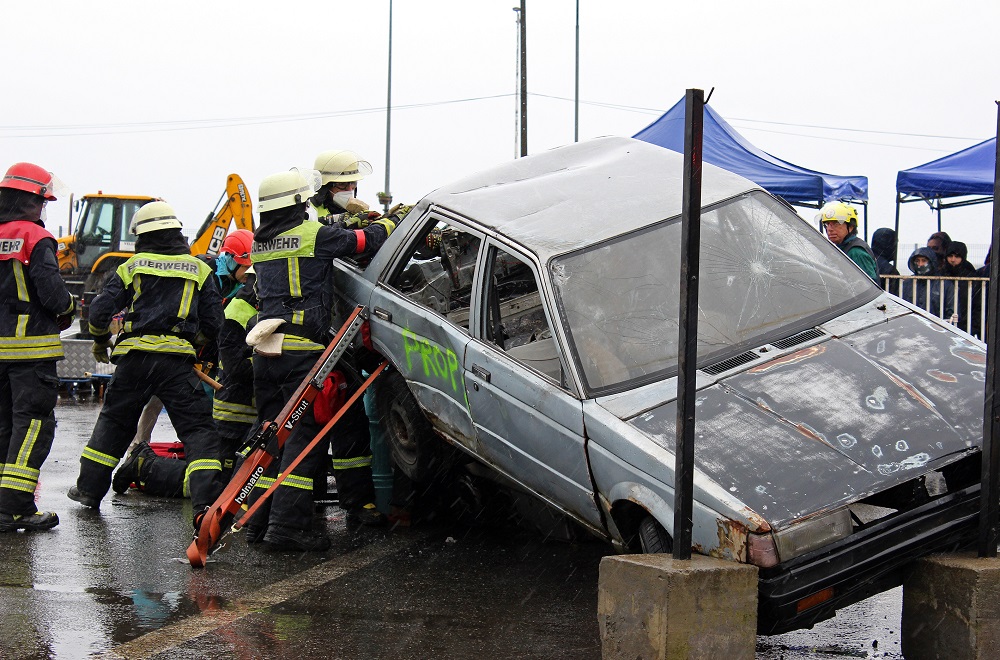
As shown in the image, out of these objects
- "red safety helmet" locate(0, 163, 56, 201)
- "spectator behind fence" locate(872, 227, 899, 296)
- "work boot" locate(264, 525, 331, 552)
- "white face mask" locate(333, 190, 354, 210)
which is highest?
"red safety helmet" locate(0, 163, 56, 201)

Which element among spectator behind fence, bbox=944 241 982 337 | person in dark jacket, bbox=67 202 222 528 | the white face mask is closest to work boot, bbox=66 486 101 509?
person in dark jacket, bbox=67 202 222 528

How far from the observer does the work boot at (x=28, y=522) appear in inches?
273

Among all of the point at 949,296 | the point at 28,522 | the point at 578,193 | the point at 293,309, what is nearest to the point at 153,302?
the point at 293,309

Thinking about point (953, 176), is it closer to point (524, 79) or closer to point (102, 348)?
point (102, 348)

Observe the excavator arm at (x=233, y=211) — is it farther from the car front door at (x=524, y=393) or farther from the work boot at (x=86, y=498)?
the car front door at (x=524, y=393)

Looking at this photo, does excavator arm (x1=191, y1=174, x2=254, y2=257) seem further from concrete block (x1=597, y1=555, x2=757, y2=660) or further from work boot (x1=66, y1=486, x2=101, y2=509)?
concrete block (x1=597, y1=555, x2=757, y2=660)

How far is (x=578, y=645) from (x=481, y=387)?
1.41 m

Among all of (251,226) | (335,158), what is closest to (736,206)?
(335,158)

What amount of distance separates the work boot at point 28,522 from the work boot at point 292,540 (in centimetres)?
142

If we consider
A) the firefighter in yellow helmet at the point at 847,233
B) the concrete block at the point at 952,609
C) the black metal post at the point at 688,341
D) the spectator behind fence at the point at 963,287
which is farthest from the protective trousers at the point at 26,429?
the spectator behind fence at the point at 963,287

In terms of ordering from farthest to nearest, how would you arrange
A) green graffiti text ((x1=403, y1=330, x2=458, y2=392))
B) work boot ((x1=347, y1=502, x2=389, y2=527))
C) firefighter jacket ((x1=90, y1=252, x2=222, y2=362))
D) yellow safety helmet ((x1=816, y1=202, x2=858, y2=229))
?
yellow safety helmet ((x1=816, y1=202, x2=858, y2=229)), work boot ((x1=347, y1=502, x2=389, y2=527)), firefighter jacket ((x1=90, y1=252, x2=222, y2=362)), green graffiti text ((x1=403, y1=330, x2=458, y2=392))

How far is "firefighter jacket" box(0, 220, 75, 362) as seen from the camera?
22.7 feet

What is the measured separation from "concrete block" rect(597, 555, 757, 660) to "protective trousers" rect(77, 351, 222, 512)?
3.60 metres

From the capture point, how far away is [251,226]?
12.4 metres
